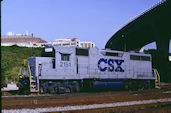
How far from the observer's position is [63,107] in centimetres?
898

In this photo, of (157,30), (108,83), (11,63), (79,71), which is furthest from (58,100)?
(11,63)

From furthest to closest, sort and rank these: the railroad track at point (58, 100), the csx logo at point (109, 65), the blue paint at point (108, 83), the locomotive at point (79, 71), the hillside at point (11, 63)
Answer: the hillside at point (11, 63)
the csx logo at point (109, 65)
the blue paint at point (108, 83)
the locomotive at point (79, 71)
the railroad track at point (58, 100)

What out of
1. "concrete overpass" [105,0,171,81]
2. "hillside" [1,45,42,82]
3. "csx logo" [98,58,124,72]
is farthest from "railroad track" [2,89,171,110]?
"hillside" [1,45,42,82]

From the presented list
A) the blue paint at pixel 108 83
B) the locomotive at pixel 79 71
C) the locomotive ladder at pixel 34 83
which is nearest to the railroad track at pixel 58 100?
the locomotive ladder at pixel 34 83

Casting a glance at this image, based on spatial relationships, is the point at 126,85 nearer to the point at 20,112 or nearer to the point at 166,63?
the point at 20,112

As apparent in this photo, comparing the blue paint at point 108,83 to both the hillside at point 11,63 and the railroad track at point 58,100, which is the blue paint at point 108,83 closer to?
the railroad track at point 58,100

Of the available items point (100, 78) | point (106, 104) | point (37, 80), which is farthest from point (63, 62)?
point (106, 104)

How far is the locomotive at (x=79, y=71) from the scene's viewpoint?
14.5 m

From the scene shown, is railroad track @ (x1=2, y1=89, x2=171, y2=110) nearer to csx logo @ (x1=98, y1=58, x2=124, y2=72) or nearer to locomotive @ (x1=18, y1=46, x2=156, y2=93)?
locomotive @ (x1=18, y1=46, x2=156, y2=93)

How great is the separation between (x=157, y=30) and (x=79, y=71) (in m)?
27.0

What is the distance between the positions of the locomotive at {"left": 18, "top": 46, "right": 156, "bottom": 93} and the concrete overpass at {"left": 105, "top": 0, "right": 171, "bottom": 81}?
12429mm

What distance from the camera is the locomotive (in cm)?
1450

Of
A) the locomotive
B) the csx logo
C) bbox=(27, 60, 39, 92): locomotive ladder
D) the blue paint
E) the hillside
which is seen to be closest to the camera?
bbox=(27, 60, 39, 92): locomotive ladder

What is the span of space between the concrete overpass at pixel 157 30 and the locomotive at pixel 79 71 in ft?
40.8
